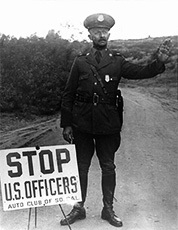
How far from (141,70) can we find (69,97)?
0.60 metres

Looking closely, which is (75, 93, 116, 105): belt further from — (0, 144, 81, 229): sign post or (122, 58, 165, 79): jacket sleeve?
(0, 144, 81, 229): sign post

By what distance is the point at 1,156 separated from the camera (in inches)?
143

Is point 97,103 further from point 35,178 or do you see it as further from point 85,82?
point 35,178

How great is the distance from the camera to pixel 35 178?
3627 millimetres

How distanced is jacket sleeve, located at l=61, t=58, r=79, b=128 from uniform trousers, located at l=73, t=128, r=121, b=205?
103mm

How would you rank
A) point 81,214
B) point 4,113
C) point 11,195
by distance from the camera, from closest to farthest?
point 11,195, point 81,214, point 4,113

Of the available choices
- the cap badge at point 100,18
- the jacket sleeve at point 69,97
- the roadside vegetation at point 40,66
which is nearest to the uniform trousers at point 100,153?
the jacket sleeve at point 69,97

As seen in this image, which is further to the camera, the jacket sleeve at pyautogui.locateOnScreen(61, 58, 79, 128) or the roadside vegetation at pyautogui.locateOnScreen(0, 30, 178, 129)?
the roadside vegetation at pyautogui.locateOnScreen(0, 30, 178, 129)

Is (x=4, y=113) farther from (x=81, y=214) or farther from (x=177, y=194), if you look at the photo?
(x=177, y=194)

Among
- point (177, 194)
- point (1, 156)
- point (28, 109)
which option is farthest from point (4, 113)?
point (177, 194)

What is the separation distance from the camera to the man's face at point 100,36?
368 centimetres

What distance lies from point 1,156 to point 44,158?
32 cm

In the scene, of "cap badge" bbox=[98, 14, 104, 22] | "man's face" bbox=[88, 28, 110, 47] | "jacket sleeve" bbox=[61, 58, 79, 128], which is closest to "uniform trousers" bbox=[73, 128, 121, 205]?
"jacket sleeve" bbox=[61, 58, 79, 128]

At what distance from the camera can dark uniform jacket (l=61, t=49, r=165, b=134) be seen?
370 centimetres
